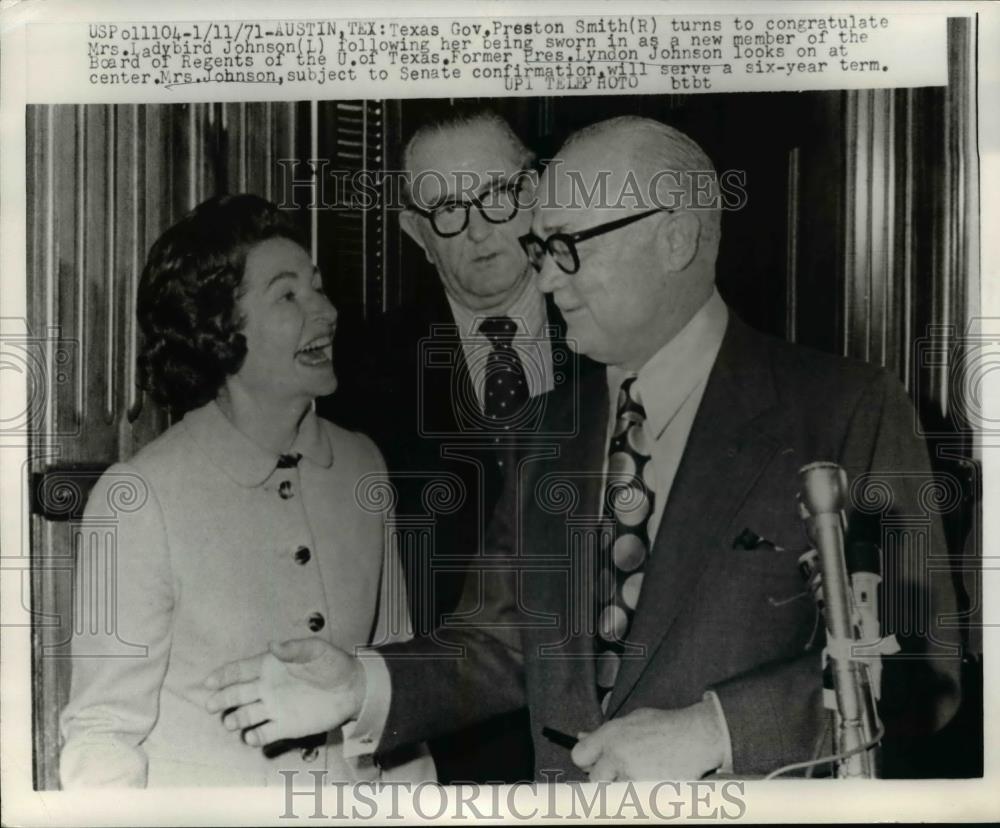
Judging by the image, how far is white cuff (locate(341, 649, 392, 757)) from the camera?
87.3 inches

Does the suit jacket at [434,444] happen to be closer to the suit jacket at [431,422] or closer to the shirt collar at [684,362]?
the suit jacket at [431,422]

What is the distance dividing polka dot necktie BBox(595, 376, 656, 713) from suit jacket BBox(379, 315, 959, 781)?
2 cm

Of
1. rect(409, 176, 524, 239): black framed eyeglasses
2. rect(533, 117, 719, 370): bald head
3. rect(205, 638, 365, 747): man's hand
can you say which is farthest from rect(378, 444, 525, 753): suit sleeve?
rect(409, 176, 524, 239): black framed eyeglasses

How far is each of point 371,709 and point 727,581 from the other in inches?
29.0

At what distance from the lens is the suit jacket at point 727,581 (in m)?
2.15

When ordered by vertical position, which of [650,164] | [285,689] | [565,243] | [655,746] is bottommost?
[655,746]

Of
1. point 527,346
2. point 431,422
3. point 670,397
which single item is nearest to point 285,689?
point 431,422

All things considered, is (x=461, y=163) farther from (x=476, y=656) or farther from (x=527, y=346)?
(x=476, y=656)

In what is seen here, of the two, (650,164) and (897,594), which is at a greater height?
(650,164)

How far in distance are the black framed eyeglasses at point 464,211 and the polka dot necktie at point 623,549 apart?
1.57 ft

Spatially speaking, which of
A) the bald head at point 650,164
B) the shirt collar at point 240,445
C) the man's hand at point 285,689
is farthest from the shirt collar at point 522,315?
the man's hand at point 285,689

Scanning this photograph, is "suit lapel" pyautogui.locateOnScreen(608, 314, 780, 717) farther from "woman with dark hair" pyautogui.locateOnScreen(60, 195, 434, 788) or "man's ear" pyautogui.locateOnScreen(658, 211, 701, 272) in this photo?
"woman with dark hair" pyautogui.locateOnScreen(60, 195, 434, 788)

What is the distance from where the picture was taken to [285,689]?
2.21m

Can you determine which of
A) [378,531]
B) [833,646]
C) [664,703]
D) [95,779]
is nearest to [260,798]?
[95,779]
